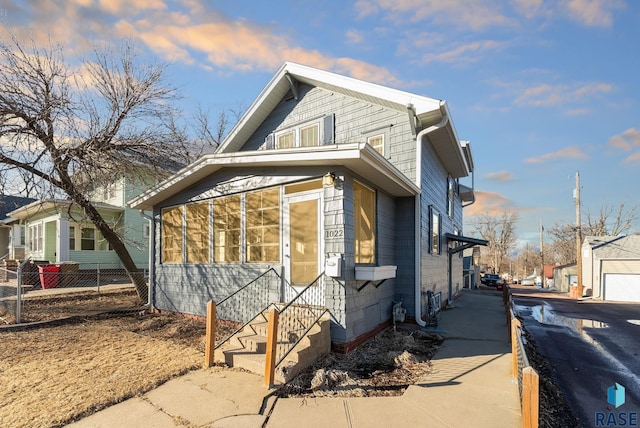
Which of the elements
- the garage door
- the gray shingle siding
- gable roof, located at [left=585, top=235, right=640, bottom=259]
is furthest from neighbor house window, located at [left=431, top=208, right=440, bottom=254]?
gable roof, located at [left=585, top=235, right=640, bottom=259]

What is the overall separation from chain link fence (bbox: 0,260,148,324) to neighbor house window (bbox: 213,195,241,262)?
4.17m

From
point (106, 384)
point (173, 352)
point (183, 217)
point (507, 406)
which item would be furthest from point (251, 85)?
point (507, 406)

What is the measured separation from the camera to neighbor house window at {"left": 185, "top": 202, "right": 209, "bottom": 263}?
8.38 m

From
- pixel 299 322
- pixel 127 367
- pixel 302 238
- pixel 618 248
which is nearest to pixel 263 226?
pixel 302 238

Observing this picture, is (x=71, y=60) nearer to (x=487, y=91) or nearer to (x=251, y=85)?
(x=251, y=85)

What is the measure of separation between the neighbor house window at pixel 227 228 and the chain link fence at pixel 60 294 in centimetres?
417

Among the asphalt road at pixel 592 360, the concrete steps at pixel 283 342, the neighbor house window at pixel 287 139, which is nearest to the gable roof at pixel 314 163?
the concrete steps at pixel 283 342

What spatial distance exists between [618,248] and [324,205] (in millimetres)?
26053

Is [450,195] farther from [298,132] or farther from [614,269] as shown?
[614,269]

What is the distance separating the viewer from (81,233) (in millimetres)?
17594

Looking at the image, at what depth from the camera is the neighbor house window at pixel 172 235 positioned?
9.14 metres

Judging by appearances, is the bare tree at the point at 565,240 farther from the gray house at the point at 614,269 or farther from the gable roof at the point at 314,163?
the gable roof at the point at 314,163

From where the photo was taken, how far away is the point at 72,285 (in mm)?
15234

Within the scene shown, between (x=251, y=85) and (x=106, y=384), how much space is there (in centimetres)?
966
